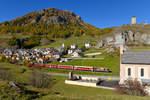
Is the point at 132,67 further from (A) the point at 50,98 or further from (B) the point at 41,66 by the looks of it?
(B) the point at 41,66

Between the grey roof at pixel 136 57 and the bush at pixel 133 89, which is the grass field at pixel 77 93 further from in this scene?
the grey roof at pixel 136 57

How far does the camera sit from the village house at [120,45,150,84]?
27.9 metres

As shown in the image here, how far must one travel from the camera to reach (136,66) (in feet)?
93.7

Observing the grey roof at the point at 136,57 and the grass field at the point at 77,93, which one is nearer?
the grass field at the point at 77,93

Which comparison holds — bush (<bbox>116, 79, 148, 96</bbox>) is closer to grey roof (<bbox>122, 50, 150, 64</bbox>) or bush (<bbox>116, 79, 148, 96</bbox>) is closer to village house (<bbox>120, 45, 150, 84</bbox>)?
village house (<bbox>120, 45, 150, 84</bbox>)

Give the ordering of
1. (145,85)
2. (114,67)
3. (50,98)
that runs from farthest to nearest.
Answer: (114,67) → (145,85) → (50,98)

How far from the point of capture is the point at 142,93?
22.2m

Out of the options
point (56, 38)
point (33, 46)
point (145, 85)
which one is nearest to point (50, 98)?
point (145, 85)

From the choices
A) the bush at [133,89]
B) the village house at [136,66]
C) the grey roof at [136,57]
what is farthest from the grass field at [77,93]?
the grey roof at [136,57]

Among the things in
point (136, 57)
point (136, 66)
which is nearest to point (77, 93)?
point (136, 66)

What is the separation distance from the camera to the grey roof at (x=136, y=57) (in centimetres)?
2853

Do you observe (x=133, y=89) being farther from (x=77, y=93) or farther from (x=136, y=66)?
(x=77, y=93)

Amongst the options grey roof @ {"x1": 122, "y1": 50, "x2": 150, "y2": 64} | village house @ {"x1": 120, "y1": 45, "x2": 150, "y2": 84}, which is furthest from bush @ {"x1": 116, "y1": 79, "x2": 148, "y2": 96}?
grey roof @ {"x1": 122, "y1": 50, "x2": 150, "y2": 64}

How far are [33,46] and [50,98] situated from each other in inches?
4922
